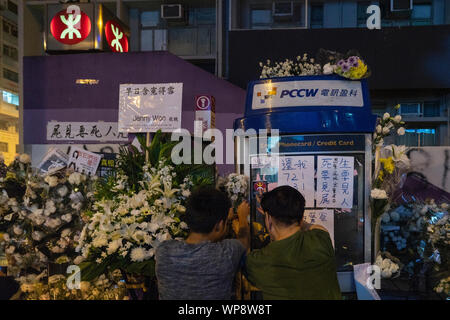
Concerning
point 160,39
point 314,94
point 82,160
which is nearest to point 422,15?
point 160,39

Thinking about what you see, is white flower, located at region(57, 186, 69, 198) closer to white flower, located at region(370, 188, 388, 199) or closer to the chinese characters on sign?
white flower, located at region(370, 188, 388, 199)

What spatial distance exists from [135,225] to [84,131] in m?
5.65

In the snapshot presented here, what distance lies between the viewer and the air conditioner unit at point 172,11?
9014 millimetres

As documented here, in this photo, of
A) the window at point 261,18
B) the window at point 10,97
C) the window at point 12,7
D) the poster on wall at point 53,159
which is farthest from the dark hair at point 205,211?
the window at point 10,97

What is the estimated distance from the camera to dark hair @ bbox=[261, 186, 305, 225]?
2.05 metres

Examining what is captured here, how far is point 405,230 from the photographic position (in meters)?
3.44

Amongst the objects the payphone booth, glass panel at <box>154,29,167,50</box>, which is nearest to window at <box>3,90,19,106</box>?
glass panel at <box>154,29,167,50</box>

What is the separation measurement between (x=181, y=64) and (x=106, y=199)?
5320mm

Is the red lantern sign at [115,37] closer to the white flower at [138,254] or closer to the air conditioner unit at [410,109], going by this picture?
the white flower at [138,254]

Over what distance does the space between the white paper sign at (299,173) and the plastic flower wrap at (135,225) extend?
3.04ft

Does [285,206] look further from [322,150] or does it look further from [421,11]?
[421,11]

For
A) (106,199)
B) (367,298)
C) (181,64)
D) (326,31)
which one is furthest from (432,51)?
(106,199)

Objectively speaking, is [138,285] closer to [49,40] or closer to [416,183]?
[416,183]

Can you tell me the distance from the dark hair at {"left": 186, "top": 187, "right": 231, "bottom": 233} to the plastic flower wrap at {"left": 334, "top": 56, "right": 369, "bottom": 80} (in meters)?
1.60
